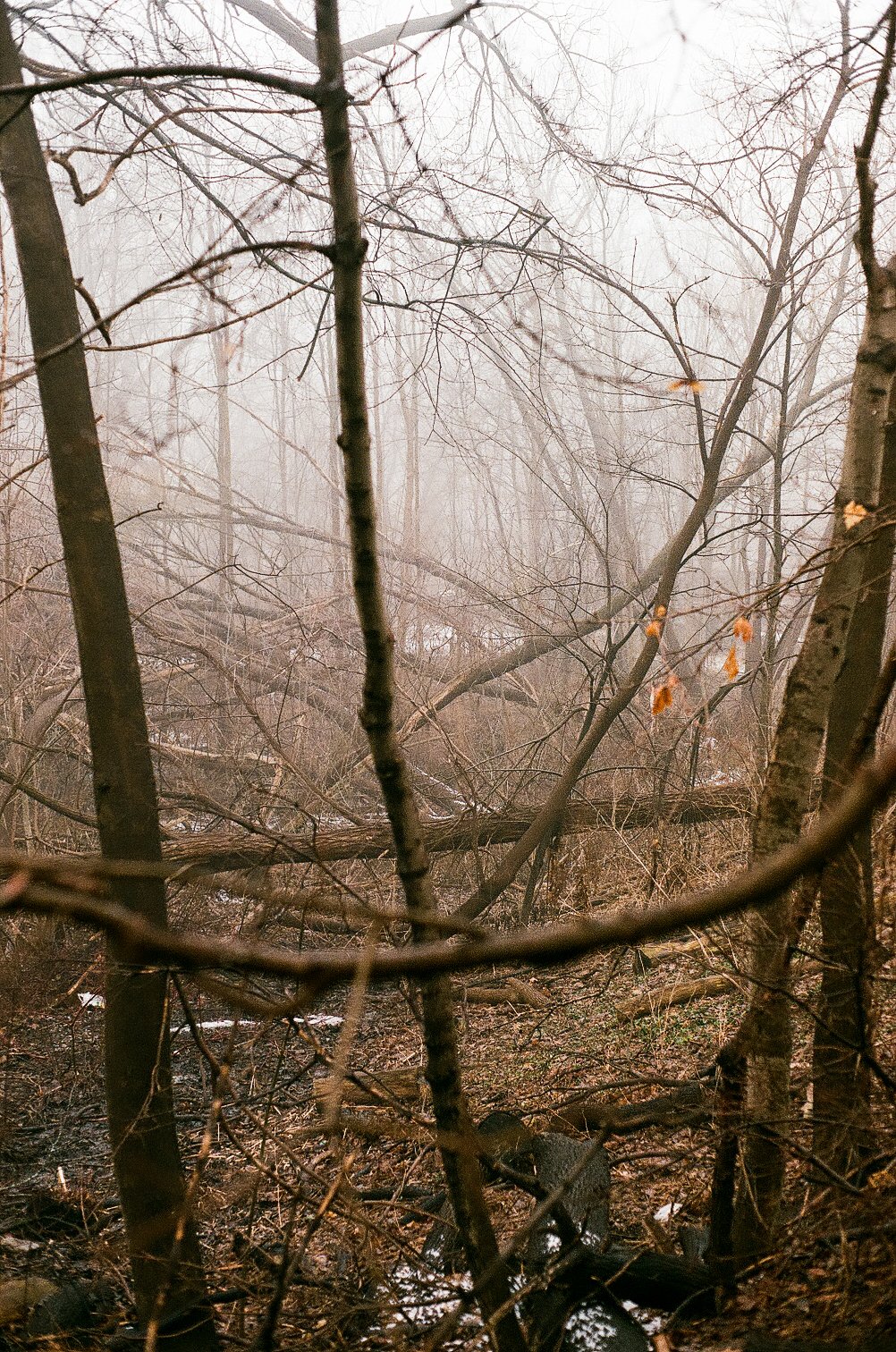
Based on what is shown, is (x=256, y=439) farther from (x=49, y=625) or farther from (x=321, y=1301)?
(x=321, y=1301)

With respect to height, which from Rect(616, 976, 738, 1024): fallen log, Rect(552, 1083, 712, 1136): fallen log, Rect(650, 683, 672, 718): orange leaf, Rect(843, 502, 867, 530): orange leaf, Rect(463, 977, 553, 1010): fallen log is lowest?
Rect(552, 1083, 712, 1136): fallen log

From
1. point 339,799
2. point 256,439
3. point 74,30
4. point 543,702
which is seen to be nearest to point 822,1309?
point 74,30

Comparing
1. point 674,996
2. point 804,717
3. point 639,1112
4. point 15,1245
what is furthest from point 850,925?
point 15,1245

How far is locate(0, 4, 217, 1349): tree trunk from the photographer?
4.01 m

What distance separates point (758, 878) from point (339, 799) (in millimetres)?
9409

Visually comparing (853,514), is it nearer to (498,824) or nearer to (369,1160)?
(369,1160)

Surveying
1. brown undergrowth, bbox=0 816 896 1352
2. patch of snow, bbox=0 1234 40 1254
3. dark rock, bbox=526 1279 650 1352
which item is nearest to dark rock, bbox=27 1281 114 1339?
brown undergrowth, bbox=0 816 896 1352

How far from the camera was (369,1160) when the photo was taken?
17.4 feet

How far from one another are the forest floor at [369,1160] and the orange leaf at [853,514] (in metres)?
1.32

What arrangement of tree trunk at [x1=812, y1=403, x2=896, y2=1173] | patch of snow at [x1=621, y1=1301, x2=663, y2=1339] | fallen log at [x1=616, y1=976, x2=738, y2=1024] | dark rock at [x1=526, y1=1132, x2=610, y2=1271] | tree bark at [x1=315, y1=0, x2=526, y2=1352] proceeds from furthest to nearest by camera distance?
fallen log at [x1=616, y1=976, x2=738, y2=1024], dark rock at [x1=526, y1=1132, x2=610, y2=1271], patch of snow at [x1=621, y1=1301, x2=663, y2=1339], tree trunk at [x1=812, y1=403, x2=896, y2=1173], tree bark at [x1=315, y1=0, x2=526, y2=1352]

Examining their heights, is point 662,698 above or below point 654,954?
above

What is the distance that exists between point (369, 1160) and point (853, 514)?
13.2 feet

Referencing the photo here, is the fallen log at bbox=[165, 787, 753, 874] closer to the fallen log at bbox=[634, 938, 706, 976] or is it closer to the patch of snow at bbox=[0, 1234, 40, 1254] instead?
the fallen log at bbox=[634, 938, 706, 976]

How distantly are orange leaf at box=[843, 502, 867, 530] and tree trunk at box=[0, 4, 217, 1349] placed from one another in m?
2.75
